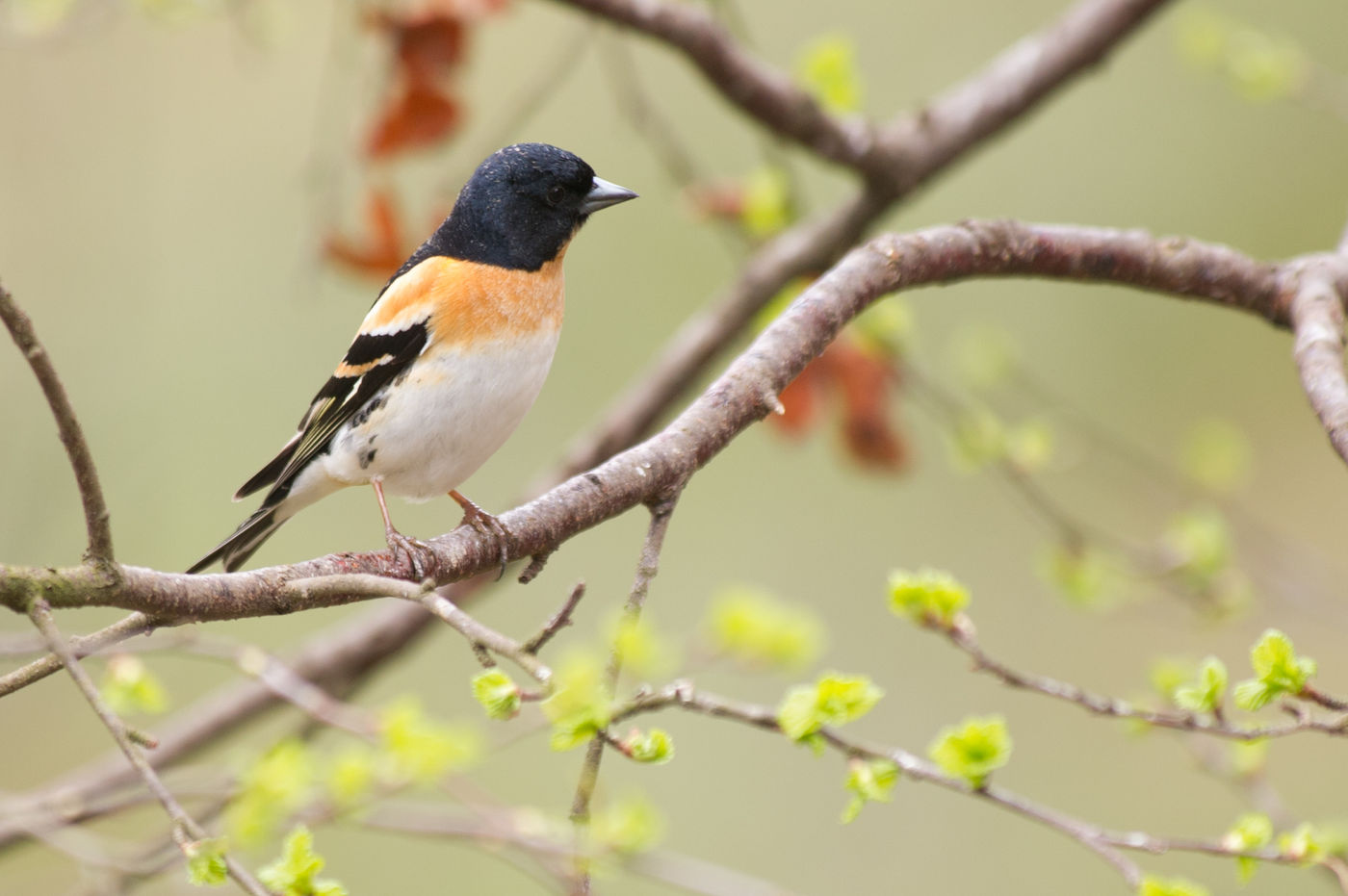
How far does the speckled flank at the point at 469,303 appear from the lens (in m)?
2.74

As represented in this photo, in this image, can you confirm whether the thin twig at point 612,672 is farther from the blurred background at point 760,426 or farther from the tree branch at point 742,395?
the blurred background at point 760,426

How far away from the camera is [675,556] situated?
6145mm

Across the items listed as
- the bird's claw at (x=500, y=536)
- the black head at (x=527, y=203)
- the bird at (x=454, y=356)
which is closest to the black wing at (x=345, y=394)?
the bird at (x=454, y=356)

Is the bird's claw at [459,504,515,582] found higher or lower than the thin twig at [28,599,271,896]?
higher

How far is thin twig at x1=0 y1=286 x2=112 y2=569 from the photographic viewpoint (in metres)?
1.30

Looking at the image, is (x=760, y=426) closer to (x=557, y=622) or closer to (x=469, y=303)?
(x=469, y=303)

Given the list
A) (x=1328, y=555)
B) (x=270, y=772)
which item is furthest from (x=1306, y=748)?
(x=270, y=772)

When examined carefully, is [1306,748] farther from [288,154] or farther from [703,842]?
[288,154]

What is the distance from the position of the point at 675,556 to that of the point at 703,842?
4.56 ft

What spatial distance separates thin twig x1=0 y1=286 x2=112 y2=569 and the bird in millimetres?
1149

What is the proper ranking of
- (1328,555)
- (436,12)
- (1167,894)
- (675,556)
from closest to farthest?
(1167,894)
(436,12)
(1328,555)
(675,556)

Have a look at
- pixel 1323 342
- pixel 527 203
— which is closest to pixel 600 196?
pixel 527 203

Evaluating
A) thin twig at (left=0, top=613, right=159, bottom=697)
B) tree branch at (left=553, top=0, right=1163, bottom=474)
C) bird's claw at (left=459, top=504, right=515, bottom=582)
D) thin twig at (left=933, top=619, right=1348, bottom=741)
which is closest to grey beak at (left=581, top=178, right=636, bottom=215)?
tree branch at (left=553, top=0, right=1163, bottom=474)

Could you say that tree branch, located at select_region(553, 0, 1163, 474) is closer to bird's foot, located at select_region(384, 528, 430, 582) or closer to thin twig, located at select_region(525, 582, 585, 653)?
bird's foot, located at select_region(384, 528, 430, 582)
